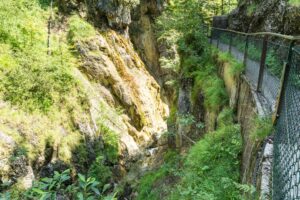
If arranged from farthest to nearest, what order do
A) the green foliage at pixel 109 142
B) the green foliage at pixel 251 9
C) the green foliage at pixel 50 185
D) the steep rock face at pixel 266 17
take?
the green foliage at pixel 251 9, the green foliage at pixel 109 142, the steep rock face at pixel 266 17, the green foliage at pixel 50 185

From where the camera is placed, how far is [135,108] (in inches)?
583

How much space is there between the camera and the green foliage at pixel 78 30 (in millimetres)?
13087

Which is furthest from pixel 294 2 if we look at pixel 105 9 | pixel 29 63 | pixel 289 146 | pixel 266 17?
pixel 29 63

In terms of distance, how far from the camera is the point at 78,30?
527 inches

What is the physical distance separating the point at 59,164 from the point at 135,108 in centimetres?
634

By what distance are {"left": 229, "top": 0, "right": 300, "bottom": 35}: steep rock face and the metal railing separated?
355cm

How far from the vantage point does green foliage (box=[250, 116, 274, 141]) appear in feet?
13.6

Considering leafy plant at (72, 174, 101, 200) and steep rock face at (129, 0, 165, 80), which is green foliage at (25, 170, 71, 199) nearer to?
leafy plant at (72, 174, 101, 200)

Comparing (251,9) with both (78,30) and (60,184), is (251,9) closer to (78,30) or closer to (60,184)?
(78,30)

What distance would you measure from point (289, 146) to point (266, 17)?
10.3 m

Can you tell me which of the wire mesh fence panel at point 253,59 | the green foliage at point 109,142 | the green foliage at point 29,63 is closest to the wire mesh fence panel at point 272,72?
the wire mesh fence panel at point 253,59

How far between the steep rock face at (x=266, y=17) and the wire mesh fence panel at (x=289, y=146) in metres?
7.31

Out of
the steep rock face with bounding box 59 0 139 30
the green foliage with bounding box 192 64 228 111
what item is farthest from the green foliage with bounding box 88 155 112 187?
the steep rock face with bounding box 59 0 139 30

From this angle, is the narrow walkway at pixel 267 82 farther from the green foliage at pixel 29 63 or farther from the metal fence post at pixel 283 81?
the green foliage at pixel 29 63
